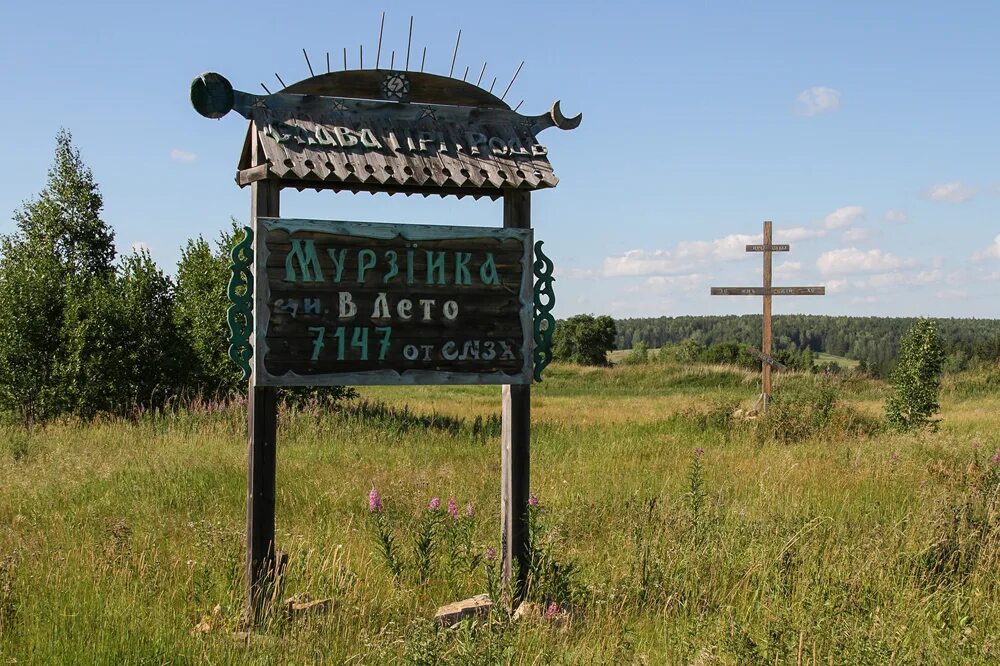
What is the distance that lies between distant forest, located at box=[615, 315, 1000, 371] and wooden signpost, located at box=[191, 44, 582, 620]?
11961 centimetres

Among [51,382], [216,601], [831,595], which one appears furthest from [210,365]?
[831,595]

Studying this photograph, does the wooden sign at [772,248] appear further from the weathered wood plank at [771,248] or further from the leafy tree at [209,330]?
the leafy tree at [209,330]

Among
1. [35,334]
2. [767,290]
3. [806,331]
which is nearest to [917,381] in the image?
[767,290]

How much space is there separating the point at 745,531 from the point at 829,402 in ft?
35.2

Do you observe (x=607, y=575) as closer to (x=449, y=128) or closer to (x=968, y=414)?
(x=449, y=128)

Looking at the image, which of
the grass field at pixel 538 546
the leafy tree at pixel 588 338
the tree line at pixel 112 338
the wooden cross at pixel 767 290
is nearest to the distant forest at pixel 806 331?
the leafy tree at pixel 588 338

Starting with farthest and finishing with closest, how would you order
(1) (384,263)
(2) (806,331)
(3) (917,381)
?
(2) (806,331), (3) (917,381), (1) (384,263)

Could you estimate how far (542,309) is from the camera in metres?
5.64

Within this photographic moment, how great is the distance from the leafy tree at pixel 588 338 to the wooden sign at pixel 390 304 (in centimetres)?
6685

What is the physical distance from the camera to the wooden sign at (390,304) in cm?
500

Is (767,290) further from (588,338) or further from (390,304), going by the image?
(588,338)

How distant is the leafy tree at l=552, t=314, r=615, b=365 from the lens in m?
73.6

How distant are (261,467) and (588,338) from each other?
69.7 m

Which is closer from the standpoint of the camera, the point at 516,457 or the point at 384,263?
the point at 384,263
